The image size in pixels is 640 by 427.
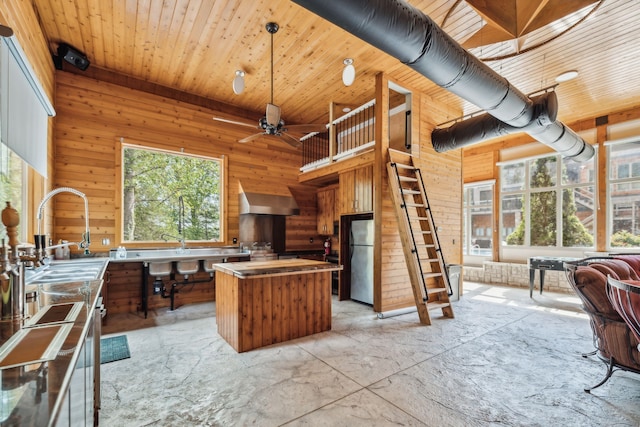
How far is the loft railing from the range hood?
879 mm

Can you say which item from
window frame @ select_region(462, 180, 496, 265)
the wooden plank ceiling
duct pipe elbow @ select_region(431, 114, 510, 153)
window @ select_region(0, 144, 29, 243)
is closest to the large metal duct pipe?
duct pipe elbow @ select_region(431, 114, 510, 153)

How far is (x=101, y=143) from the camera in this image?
15.0ft

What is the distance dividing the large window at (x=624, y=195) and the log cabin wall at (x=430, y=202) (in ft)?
10.3

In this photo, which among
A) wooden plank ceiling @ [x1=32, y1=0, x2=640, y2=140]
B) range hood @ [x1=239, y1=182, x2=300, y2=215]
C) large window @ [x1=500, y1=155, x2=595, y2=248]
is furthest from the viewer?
large window @ [x1=500, y1=155, x2=595, y2=248]

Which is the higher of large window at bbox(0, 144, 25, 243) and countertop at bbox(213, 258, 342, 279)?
large window at bbox(0, 144, 25, 243)

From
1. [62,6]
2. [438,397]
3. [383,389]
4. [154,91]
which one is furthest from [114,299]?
[438,397]

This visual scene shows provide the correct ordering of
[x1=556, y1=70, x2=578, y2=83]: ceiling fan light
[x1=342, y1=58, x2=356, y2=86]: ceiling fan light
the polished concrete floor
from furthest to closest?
[x1=556, y1=70, x2=578, y2=83]: ceiling fan light, [x1=342, y1=58, x2=356, y2=86]: ceiling fan light, the polished concrete floor

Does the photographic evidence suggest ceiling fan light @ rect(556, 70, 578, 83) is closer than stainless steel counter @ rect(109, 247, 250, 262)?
No

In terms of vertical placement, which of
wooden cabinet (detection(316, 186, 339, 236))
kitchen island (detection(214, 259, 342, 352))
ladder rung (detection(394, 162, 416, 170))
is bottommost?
kitchen island (detection(214, 259, 342, 352))

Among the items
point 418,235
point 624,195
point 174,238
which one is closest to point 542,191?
point 624,195

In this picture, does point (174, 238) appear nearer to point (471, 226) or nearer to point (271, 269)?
point (271, 269)

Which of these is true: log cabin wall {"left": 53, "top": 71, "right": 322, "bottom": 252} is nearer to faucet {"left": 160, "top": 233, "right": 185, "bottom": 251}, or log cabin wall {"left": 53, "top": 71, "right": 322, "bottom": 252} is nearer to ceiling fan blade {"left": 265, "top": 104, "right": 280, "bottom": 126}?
faucet {"left": 160, "top": 233, "right": 185, "bottom": 251}

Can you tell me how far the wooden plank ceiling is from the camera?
10.7 feet

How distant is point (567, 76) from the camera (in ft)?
15.0
